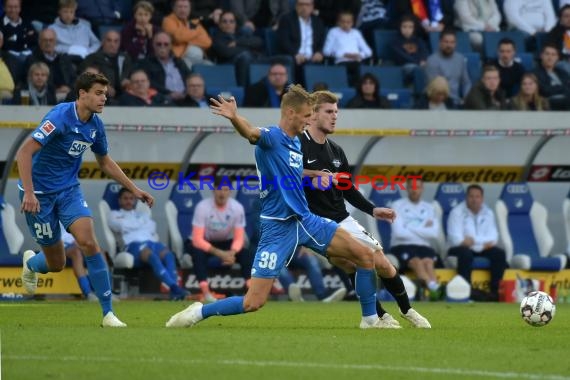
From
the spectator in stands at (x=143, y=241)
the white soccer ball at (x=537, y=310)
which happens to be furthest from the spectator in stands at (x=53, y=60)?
the white soccer ball at (x=537, y=310)

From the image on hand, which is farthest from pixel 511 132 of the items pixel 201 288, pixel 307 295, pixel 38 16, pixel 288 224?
pixel 288 224

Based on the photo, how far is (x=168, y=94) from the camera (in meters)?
18.0

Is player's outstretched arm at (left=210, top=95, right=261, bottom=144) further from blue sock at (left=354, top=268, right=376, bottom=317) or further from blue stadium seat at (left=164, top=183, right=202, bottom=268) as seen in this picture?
blue stadium seat at (left=164, top=183, right=202, bottom=268)

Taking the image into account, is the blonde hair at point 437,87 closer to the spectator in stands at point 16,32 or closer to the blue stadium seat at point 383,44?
the blue stadium seat at point 383,44

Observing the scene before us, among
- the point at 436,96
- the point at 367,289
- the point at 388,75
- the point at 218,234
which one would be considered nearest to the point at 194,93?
the point at 218,234

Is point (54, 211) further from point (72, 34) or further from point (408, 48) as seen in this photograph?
point (408, 48)

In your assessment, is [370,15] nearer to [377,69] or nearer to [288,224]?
[377,69]

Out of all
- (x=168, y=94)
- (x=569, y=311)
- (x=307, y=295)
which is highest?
(x=168, y=94)

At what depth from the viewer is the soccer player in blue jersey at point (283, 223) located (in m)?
10.1

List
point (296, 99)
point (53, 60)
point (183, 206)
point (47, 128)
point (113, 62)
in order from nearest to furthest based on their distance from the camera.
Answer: point (296, 99) → point (47, 128) → point (53, 60) → point (113, 62) → point (183, 206)

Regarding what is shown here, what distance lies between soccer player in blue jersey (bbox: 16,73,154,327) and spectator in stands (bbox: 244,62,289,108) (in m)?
6.63

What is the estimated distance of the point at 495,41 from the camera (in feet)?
68.2

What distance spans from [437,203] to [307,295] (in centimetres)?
222

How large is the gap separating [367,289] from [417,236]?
22.6ft
